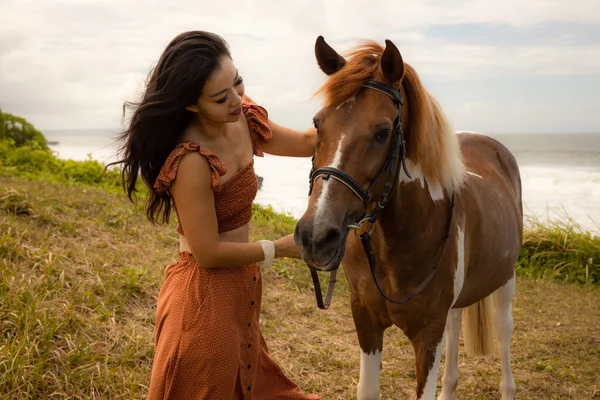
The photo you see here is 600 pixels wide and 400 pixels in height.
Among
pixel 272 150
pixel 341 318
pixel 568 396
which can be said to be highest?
pixel 272 150

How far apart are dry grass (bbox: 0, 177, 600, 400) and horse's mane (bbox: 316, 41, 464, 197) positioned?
1894 mm

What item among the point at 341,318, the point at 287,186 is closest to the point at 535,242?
the point at 341,318

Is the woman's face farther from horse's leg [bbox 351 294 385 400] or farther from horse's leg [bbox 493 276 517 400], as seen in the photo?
horse's leg [bbox 493 276 517 400]

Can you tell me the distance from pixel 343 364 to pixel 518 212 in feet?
5.17

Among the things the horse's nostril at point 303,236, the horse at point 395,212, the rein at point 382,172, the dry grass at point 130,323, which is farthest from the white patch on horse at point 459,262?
the dry grass at point 130,323

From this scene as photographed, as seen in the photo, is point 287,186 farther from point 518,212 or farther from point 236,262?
point 236,262

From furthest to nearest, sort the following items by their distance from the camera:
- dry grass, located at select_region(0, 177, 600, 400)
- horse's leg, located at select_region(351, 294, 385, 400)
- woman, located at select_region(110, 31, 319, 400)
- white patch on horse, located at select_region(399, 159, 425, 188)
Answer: dry grass, located at select_region(0, 177, 600, 400)
horse's leg, located at select_region(351, 294, 385, 400)
white patch on horse, located at select_region(399, 159, 425, 188)
woman, located at select_region(110, 31, 319, 400)

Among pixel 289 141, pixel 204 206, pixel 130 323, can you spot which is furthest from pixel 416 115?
pixel 130 323

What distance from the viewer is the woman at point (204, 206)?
6.45 feet

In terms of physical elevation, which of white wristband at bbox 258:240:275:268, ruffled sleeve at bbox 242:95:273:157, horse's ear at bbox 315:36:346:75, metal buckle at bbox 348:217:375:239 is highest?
horse's ear at bbox 315:36:346:75

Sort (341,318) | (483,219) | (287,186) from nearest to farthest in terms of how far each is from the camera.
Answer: (483,219) → (341,318) → (287,186)

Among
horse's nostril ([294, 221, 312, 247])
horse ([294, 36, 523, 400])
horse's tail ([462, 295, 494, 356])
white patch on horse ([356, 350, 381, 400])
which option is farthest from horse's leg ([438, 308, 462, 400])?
horse's nostril ([294, 221, 312, 247])

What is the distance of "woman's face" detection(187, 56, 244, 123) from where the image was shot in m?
1.97

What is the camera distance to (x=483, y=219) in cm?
285
